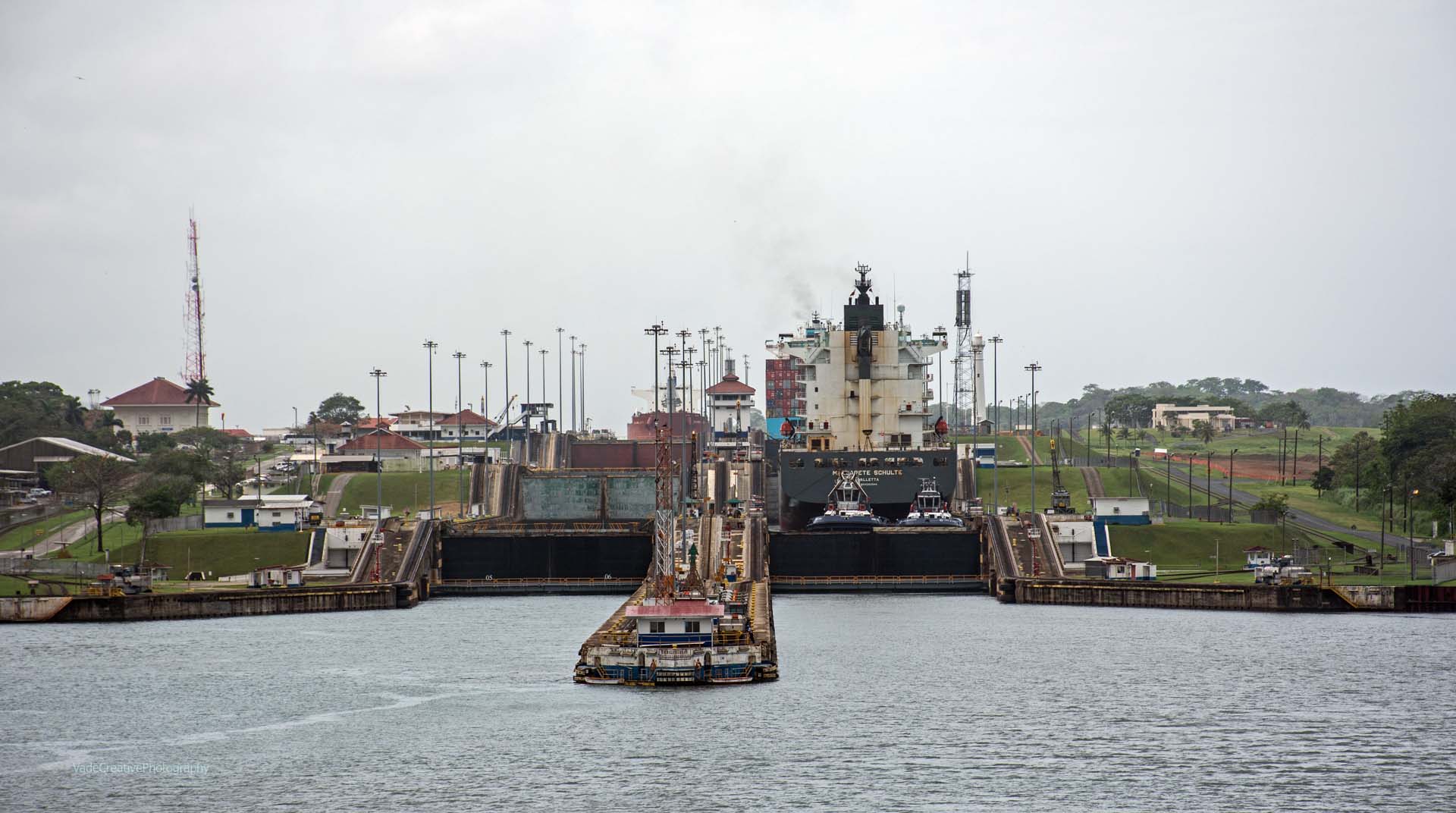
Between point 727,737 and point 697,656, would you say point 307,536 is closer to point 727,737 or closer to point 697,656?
point 697,656

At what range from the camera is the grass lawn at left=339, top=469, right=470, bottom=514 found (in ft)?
470

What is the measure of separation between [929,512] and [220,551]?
4682cm

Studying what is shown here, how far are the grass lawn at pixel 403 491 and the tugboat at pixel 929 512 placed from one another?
4712 centimetres

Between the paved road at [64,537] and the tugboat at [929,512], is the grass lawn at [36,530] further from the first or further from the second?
the tugboat at [929,512]

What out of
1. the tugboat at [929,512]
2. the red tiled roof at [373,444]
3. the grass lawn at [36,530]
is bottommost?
the grass lawn at [36,530]

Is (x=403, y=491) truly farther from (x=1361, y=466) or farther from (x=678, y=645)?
(x=678, y=645)

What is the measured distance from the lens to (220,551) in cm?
11119

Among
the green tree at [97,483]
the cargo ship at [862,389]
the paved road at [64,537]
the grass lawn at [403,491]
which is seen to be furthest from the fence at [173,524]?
the cargo ship at [862,389]

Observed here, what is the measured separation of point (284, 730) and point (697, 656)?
16.0m

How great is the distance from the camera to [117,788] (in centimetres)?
5100

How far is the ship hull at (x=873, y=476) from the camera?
363ft

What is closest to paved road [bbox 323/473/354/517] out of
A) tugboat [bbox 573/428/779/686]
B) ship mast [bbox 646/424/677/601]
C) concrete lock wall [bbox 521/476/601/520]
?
concrete lock wall [bbox 521/476/601/520]

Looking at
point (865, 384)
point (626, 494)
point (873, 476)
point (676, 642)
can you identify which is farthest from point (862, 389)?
point (676, 642)

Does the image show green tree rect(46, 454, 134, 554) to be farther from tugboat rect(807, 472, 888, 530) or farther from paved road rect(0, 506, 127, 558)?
tugboat rect(807, 472, 888, 530)
